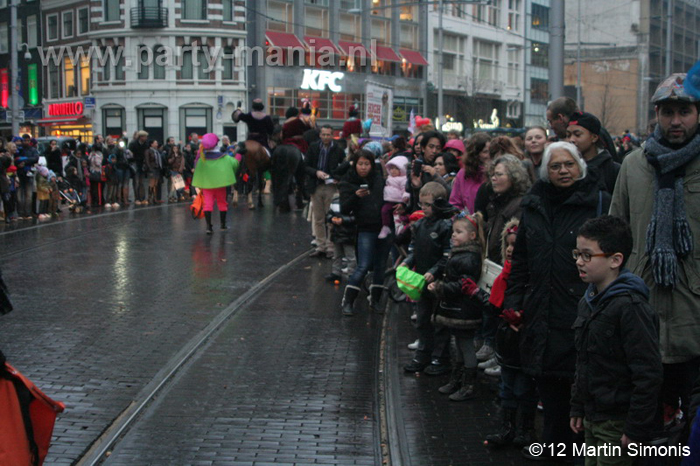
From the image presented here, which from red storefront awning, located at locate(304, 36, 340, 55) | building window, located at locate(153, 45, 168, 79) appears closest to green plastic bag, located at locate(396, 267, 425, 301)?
building window, located at locate(153, 45, 168, 79)

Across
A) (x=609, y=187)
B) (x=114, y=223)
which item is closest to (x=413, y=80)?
(x=114, y=223)

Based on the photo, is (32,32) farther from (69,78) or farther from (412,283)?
(412,283)

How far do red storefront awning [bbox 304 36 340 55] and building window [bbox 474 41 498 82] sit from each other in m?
17.3

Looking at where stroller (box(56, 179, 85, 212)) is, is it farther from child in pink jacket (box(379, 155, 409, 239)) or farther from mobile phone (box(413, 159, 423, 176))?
mobile phone (box(413, 159, 423, 176))

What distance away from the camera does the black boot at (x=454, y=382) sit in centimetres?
679

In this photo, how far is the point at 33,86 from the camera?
183 ft

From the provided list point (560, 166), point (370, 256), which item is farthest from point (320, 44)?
point (560, 166)

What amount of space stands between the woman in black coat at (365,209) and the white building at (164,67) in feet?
130

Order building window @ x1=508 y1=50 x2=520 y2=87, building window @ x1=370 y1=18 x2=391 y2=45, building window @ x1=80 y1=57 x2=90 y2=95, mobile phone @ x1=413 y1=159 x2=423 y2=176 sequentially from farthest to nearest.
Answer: building window @ x1=508 y1=50 x2=520 y2=87, building window @ x1=370 y1=18 x2=391 y2=45, building window @ x1=80 y1=57 x2=90 y2=95, mobile phone @ x1=413 y1=159 x2=423 y2=176

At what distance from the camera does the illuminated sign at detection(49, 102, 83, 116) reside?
5100 cm

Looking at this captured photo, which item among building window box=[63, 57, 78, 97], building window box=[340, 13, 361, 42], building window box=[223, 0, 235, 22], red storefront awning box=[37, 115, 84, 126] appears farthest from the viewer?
building window box=[340, 13, 361, 42]

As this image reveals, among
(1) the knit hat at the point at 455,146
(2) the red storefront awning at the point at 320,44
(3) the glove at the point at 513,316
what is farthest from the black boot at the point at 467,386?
(2) the red storefront awning at the point at 320,44

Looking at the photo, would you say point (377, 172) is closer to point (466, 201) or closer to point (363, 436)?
point (466, 201)

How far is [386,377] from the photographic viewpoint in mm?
7246
